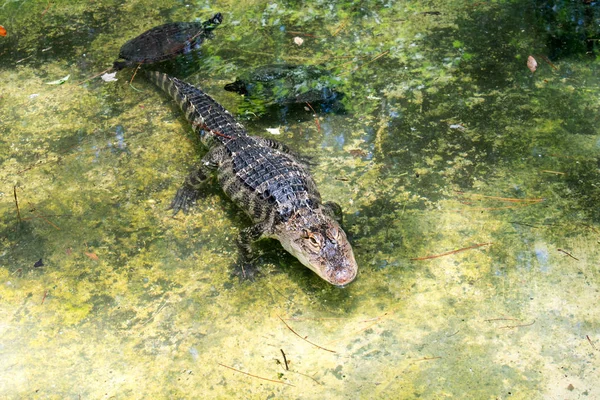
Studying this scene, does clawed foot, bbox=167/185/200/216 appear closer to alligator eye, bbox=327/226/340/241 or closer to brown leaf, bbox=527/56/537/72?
alligator eye, bbox=327/226/340/241

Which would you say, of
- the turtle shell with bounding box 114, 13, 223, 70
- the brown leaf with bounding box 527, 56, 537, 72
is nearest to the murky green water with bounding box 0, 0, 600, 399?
the brown leaf with bounding box 527, 56, 537, 72

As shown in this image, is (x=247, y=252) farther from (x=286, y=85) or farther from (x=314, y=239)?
(x=286, y=85)

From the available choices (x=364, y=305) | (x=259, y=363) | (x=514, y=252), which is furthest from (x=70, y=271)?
(x=514, y=252)

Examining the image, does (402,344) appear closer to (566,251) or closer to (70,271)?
(566,251)

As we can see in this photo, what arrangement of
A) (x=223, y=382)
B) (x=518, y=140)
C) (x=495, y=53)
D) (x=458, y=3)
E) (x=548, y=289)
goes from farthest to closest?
(x=458, y=3), (x=495, y=53), (x=518, y=140), (x=548, y=289), (x=223, y=382)

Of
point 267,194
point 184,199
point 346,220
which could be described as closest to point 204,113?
point 184,199

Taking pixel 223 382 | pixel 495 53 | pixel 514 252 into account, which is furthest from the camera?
pixel 495 53
